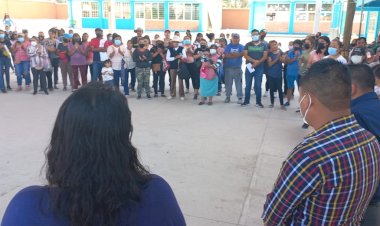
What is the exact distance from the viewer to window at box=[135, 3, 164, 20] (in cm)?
3525

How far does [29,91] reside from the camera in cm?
1053

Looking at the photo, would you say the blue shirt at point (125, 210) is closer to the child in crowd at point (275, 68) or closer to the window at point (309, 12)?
the child in crowd at point (275, 68)

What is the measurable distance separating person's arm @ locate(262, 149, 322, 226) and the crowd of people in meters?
6.22

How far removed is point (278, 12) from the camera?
3250cm

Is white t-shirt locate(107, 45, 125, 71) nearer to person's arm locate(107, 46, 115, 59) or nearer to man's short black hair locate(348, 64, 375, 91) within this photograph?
person's arm locate(107, 46, 115, 59)

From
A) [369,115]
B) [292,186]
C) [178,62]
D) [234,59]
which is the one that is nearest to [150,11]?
[178,62]

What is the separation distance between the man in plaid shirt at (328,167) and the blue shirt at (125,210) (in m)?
0.61

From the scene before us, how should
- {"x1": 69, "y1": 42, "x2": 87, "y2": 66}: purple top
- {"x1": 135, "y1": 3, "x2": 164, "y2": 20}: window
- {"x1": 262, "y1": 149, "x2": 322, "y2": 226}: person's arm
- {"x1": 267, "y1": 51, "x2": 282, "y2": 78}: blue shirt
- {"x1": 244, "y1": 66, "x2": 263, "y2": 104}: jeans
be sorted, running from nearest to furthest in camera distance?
1. {"x1": 262, "y1": 149, "x2": 322, "y2": 226}: person's arm
2. {"x1": 267, "y1": 51, "x2": 282, "y2": 78}: blue shirt
3. {"x1": 244, "y1": 66, "x2": 263, "y2": 104}: jeans
4. {"x1": 69, "y1": 42, "x2": 87, "y2": 66}: purple top
5. {"x1": 135, "y1": 3, "x2": 164, "y2": 20}: window

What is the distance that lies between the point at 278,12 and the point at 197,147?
1143 inches

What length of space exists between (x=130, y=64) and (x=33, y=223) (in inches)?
357

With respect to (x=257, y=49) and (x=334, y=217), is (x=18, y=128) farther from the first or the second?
(x=334, y=217)

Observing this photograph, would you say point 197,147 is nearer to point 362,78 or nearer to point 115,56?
point 362,78

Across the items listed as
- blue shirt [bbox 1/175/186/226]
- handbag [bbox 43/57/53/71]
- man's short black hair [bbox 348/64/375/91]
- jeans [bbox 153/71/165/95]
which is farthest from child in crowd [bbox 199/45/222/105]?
blue shirt [bbox 1/175/186/226]

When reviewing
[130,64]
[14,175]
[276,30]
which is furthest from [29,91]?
[276,30]
